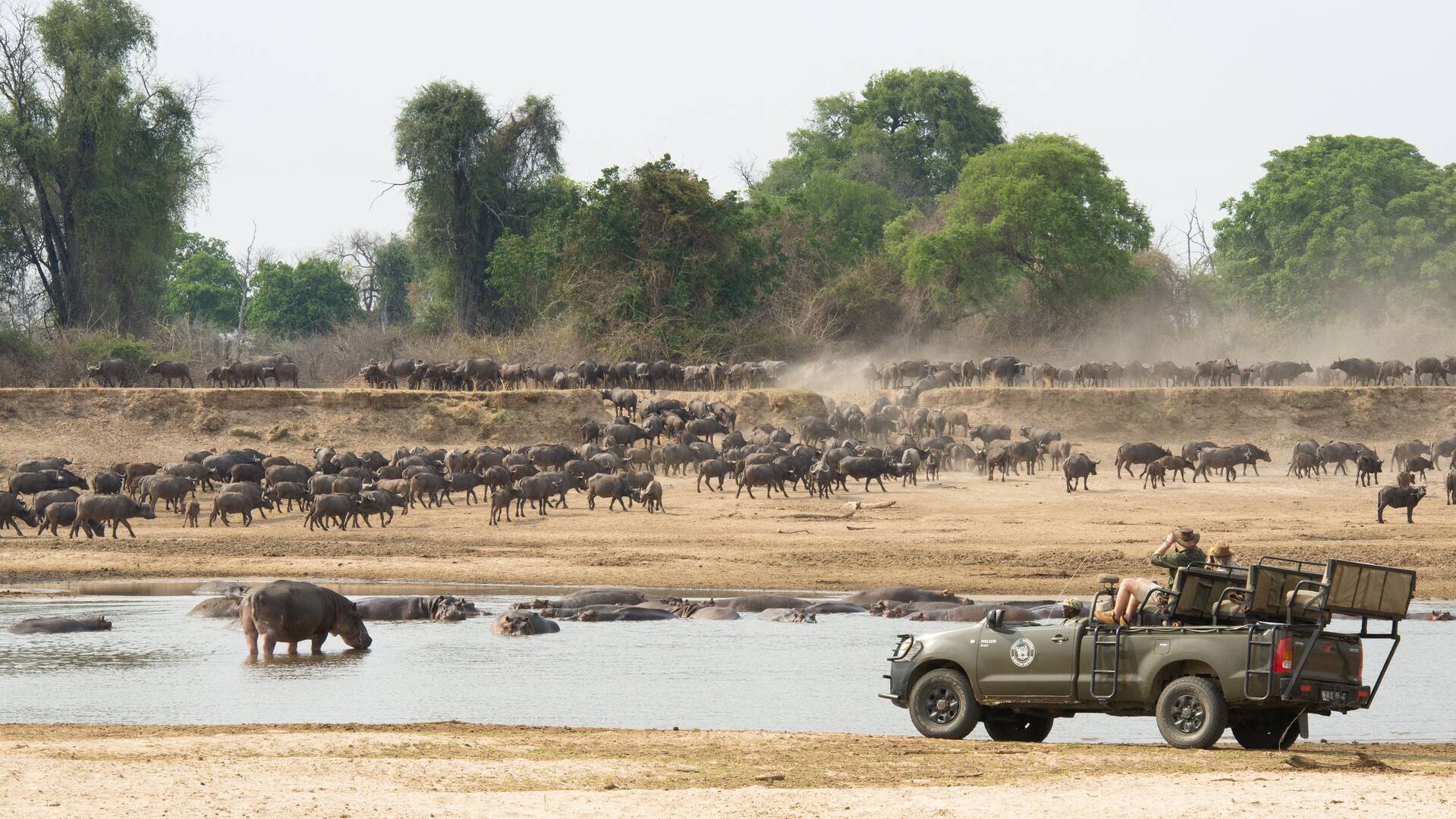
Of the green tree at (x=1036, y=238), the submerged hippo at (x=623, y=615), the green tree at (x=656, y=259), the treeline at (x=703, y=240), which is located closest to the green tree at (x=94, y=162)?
the treeline at (x=703, y=240)

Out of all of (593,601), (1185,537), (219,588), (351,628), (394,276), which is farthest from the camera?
(394,276)

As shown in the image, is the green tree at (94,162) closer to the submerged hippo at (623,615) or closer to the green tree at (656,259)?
the green tree at (656,259)

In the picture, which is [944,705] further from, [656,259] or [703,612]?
[656,259]

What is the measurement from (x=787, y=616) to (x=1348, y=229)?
186 feet

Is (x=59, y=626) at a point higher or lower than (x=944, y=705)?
lower

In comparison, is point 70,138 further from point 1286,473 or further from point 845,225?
point 1286,473

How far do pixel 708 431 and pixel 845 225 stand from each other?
3962cm

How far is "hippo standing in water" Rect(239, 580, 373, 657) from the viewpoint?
61.6 ft

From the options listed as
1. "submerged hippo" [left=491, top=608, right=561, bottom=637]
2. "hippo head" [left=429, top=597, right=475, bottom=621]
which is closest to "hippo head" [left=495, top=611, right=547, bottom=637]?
"submerged hippo" [left=491, top=608, right=561, bottom=637]

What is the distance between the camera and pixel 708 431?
43531 millimetres

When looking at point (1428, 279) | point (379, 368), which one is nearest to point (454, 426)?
point (379, 368)

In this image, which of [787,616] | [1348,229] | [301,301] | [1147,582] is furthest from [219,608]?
[301,301]

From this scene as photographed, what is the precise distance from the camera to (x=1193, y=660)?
12.0m

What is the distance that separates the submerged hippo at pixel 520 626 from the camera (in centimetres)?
2062
